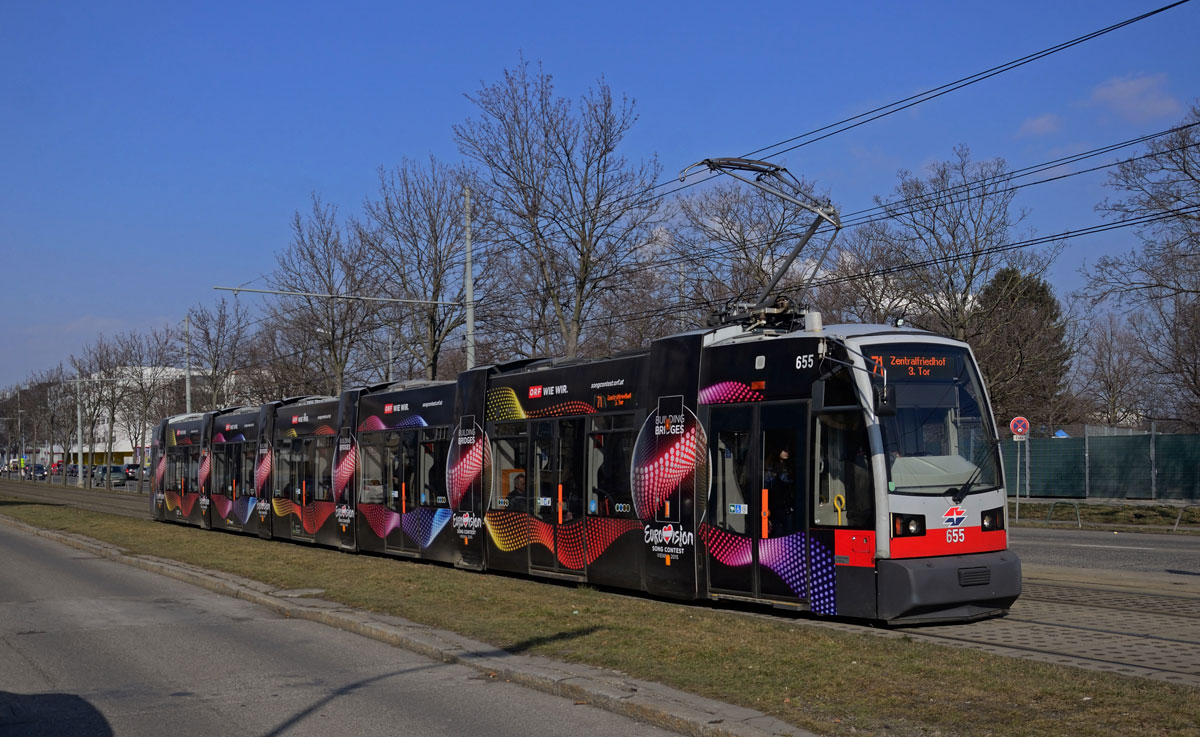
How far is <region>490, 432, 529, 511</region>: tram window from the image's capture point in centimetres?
1681

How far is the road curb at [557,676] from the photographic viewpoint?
701 centimetres

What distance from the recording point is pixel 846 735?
21.5 feet

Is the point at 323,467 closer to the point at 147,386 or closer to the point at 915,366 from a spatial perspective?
the point at 915,366

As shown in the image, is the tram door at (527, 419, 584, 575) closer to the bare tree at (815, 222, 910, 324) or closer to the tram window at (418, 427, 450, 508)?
the tram window at (418, 427, 450, 508)

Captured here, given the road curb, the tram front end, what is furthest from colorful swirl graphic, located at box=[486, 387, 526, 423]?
the tram front end

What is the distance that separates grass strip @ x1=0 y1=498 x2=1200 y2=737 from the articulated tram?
2.18ft

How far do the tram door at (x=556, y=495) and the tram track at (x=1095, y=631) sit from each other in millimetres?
3598

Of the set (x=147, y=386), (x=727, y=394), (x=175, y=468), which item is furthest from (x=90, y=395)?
(x=727, y=394)

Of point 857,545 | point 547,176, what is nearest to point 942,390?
point 857,545

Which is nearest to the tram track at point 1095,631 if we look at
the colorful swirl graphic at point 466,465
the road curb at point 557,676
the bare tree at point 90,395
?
the road curb at point 557,676

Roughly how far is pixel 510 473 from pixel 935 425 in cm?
752

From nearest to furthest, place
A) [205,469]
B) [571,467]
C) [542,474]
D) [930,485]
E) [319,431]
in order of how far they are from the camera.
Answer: [930,485]
[571,467]
[542,474]
[319,431]
[205,469]

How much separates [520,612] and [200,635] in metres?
3.35

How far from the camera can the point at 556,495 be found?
52.2 feet
